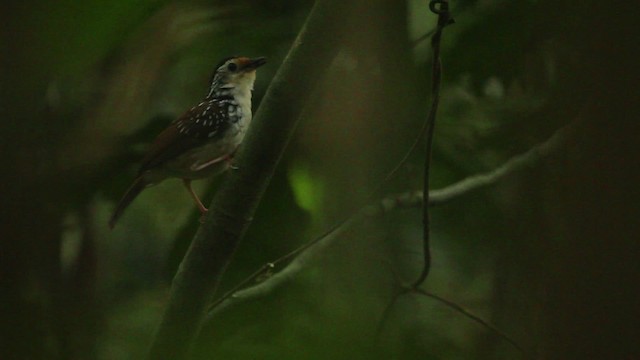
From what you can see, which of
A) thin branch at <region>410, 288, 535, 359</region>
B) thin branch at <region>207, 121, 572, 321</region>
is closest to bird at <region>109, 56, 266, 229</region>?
thin branch at <region>207, 121, 572, 321</region>

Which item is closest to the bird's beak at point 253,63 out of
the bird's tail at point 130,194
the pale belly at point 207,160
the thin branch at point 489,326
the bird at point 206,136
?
the bird at point 206,136

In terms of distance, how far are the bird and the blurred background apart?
44 millimetres

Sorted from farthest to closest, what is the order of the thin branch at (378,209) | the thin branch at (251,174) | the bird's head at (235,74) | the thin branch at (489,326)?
the bird's head at (235,74)
the thin branch at (251,174)
the thin branch at (378,209)
the thin branch at (489,326)

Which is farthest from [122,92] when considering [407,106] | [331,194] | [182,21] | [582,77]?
[582,77]

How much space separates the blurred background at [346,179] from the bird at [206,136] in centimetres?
4

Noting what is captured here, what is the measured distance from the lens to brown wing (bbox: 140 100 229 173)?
1.29 metres

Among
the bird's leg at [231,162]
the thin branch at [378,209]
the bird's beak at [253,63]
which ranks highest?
the bird's beak at [253,63]

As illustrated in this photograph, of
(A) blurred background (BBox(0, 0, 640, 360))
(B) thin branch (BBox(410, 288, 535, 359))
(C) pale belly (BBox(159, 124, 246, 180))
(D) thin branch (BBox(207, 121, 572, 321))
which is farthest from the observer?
(C) pale belly (BBox(159, 124, 246, 180))

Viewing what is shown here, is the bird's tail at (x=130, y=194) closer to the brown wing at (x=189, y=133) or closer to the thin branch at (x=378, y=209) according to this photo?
the brown wing at (x=189, y=133)

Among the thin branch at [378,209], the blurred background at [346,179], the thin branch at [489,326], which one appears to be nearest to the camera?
the blurred background at [346,179]

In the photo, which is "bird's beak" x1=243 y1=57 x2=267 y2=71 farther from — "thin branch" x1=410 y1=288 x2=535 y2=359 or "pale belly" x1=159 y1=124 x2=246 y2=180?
"thin branch" x1=410 y1=288 x2=535 y2=359

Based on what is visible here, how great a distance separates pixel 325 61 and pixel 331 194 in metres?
0.47

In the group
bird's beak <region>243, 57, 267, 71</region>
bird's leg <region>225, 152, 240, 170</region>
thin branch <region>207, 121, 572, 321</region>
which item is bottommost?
thin branch <region>207, 121, 572, 321</region>

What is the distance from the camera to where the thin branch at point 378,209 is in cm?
99
